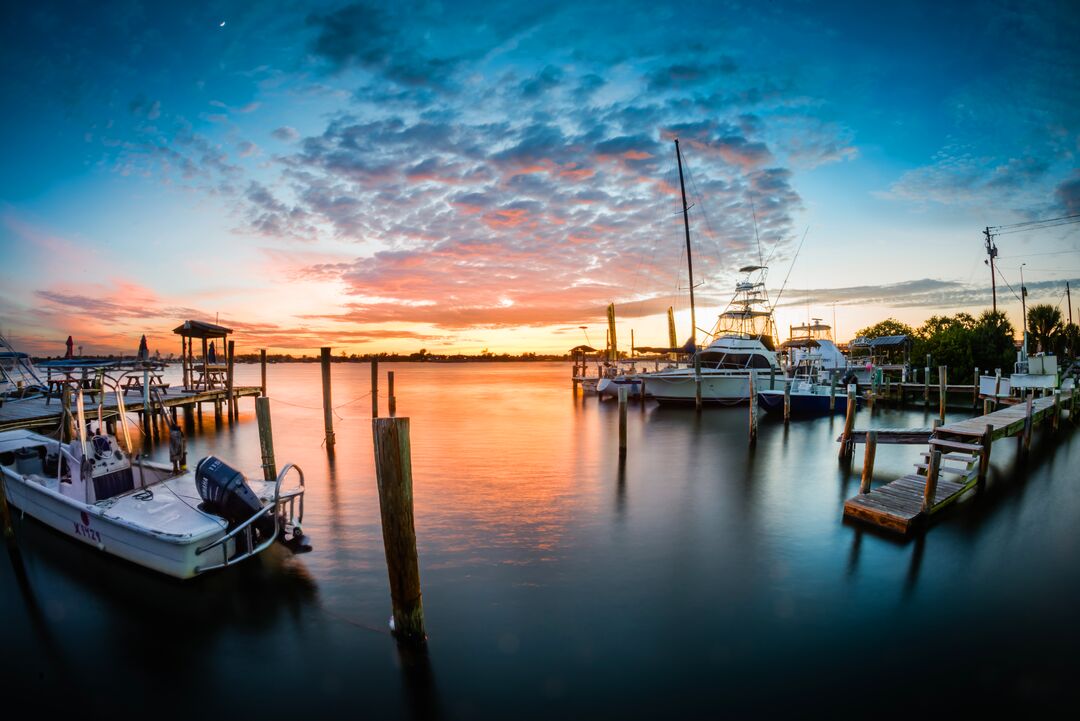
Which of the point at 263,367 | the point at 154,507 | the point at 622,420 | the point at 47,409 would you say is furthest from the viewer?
the point at 263,367

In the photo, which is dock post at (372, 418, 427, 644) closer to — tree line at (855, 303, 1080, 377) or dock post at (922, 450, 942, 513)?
dock post at (922, 450, 942, 513)

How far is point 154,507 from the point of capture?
877 cm

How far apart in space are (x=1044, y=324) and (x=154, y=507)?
71160 millimetres

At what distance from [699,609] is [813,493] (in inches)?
331

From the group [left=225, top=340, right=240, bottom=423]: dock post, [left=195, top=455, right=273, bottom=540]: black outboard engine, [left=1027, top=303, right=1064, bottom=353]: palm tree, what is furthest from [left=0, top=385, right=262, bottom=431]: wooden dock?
[left=1027, top=303, right=1064, bottom=353]: palm tree

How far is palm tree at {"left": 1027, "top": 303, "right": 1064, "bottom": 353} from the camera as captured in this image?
164 feet

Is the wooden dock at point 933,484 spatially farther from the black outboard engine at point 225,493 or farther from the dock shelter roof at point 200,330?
the dock shelter roof at point 200,330

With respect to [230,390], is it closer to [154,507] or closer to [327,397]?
[327,397]

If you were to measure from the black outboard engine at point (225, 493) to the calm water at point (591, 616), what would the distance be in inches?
47.0

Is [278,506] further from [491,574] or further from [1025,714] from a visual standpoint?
[1025,714]

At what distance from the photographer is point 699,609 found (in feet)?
26.2

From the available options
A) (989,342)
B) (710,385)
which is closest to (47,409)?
(710,385)

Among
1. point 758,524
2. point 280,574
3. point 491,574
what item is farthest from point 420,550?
point 758,524

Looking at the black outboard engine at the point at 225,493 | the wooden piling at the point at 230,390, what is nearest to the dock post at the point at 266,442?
the black outboard engine at the point at 225,493
